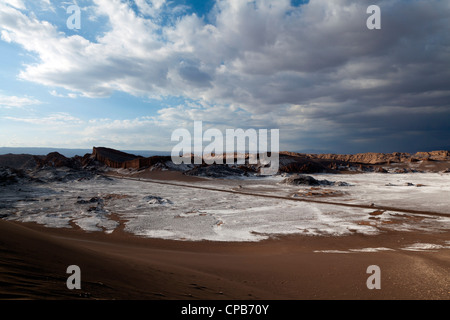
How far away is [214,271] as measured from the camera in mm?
8227

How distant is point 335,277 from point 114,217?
16492mm

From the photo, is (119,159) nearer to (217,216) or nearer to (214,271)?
(217,216)

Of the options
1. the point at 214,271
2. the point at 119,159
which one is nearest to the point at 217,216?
the point at 214,271

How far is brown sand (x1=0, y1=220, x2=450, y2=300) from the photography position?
15.0ft

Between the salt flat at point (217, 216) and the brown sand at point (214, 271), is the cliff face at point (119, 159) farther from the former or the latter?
the brown sand at point (214, 271)

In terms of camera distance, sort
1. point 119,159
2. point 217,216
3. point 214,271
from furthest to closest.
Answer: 1. point 119,159
2. point 217,216
3. point 214,271

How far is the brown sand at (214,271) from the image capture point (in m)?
4.57

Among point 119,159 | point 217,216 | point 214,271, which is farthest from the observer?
point 119,159

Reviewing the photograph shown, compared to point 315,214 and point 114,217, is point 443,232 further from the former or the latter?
point 114,217

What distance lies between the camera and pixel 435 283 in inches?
281

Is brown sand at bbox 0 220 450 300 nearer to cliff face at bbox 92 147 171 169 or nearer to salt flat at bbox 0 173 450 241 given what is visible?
salt flat at bbox 0 173 450 241
